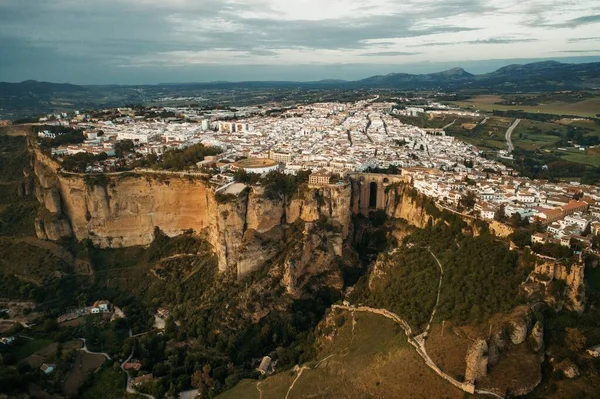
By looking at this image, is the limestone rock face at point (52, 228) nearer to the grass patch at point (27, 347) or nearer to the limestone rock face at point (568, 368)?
the grass patch at point (27, 347)

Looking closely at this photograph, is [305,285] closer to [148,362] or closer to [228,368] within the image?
[228,368]

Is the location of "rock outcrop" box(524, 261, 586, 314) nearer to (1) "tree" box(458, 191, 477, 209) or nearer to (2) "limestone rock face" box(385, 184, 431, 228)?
(1) "tree" box(458, 191, 477, 209)

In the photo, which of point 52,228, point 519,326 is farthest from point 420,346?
point 52,228

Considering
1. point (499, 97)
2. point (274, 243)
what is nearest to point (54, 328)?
point (274, 243)

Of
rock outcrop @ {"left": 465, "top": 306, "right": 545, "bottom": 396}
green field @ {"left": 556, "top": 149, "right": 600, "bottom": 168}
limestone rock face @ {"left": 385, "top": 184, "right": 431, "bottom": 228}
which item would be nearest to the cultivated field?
rock outcrop @ {"left": 465, "top": 306, "right": 545, "bottom": 396}

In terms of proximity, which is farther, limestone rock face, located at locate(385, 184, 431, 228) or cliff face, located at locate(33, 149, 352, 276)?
cliff face, located at locate(33, 149, 352, 276)
